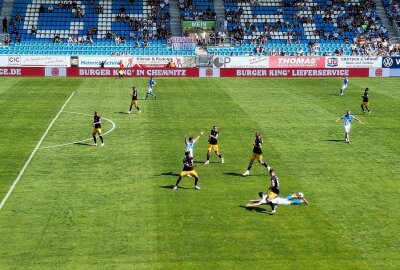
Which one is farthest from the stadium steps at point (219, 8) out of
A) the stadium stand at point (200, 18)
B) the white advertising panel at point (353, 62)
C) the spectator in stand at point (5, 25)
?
the spectator in stand at point (5, 25)

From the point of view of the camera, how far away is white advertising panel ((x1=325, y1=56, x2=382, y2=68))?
79.8 meters

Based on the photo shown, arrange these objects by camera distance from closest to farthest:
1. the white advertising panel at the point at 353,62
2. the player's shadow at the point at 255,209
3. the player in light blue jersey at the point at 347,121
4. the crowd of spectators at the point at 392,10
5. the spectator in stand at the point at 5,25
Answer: the player's shadow at the point at 255,209
the player in light blue jersey at the point at 347,121
the white advertising panel at the point at 353,62
the spectator in stand at the point at 5,25
the crowd of spectators at the point at 392,10

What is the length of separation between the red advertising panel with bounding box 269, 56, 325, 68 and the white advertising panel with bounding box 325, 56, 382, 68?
104 cm

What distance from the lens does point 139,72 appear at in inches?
2901

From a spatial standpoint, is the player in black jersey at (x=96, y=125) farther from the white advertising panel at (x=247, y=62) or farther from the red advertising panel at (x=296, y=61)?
the red advertising panel at (x=296, y=61)

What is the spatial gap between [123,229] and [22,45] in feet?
211

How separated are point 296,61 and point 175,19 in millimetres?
19659

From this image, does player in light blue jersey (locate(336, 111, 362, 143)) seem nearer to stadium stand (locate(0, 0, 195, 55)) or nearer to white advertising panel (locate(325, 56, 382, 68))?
white advertising panel (locate(325, 56, 382, 68))

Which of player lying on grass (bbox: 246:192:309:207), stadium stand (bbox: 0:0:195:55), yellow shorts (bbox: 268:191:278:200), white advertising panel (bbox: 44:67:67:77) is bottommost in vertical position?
player lying on grass (bbox: 246:192:309:207)

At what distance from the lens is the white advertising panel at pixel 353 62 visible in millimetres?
79750

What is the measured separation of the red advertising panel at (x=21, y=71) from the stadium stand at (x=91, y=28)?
920cm

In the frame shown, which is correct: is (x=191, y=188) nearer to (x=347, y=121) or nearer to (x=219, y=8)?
(x=347, y=121)

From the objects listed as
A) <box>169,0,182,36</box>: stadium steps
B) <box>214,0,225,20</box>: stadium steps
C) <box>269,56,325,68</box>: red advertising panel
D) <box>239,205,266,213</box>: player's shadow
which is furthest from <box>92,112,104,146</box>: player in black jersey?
<box>214,0,225,20</box>: stadium steps

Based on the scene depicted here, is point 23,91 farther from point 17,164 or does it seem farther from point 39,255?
point 39,255
